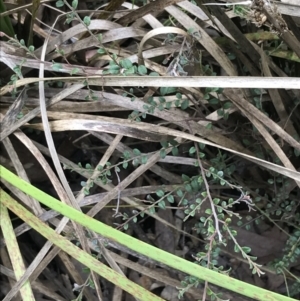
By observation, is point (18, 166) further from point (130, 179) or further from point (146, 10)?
point (146, 10)

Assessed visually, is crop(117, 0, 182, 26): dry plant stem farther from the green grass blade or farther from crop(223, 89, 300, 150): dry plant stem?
the green grass blade

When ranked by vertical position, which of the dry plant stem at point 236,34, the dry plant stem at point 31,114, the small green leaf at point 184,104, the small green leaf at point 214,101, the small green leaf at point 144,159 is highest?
the dry plant stem at point 236,34

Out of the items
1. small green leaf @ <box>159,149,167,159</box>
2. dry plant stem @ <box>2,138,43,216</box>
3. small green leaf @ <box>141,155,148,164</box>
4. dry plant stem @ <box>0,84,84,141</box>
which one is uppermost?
dry plant stem @ <box>0,84,84,141</box>

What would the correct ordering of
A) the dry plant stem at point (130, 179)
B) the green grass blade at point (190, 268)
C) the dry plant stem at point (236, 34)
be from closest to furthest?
the green grass blade at point (190, 268) → the dry plant stem at point (236, 34) → the dry plant stem at point (130, 179)

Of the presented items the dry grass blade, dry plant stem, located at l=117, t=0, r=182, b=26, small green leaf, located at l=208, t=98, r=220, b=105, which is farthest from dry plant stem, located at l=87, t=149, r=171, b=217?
dry plant stem, located at l=117, t=0, r=182, b=26

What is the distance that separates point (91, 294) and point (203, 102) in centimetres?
43

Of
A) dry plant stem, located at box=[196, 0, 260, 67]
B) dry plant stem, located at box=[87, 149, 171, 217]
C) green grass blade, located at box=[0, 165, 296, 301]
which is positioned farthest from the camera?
dry plant stem, located at box=[87, 149, 171, 217]

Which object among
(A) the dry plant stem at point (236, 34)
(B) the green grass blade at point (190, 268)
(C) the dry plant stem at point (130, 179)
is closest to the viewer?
(B) the green grass blade at point (190, 268)

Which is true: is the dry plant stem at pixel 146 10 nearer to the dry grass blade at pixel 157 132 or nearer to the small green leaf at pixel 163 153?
the dry grass blade at pixel 157 132

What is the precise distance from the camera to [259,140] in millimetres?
849

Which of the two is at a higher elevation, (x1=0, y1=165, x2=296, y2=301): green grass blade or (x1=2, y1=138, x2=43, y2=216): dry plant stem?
(x1=0, y1=165, x2=296, y2=301): green grass blade

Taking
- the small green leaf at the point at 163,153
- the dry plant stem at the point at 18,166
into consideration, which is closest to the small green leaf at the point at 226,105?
the small green leaf at the point at 163,153

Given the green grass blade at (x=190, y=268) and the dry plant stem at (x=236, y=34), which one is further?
the dry plant stem at (x=236, y=34)

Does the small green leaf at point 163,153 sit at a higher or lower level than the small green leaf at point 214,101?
lower
